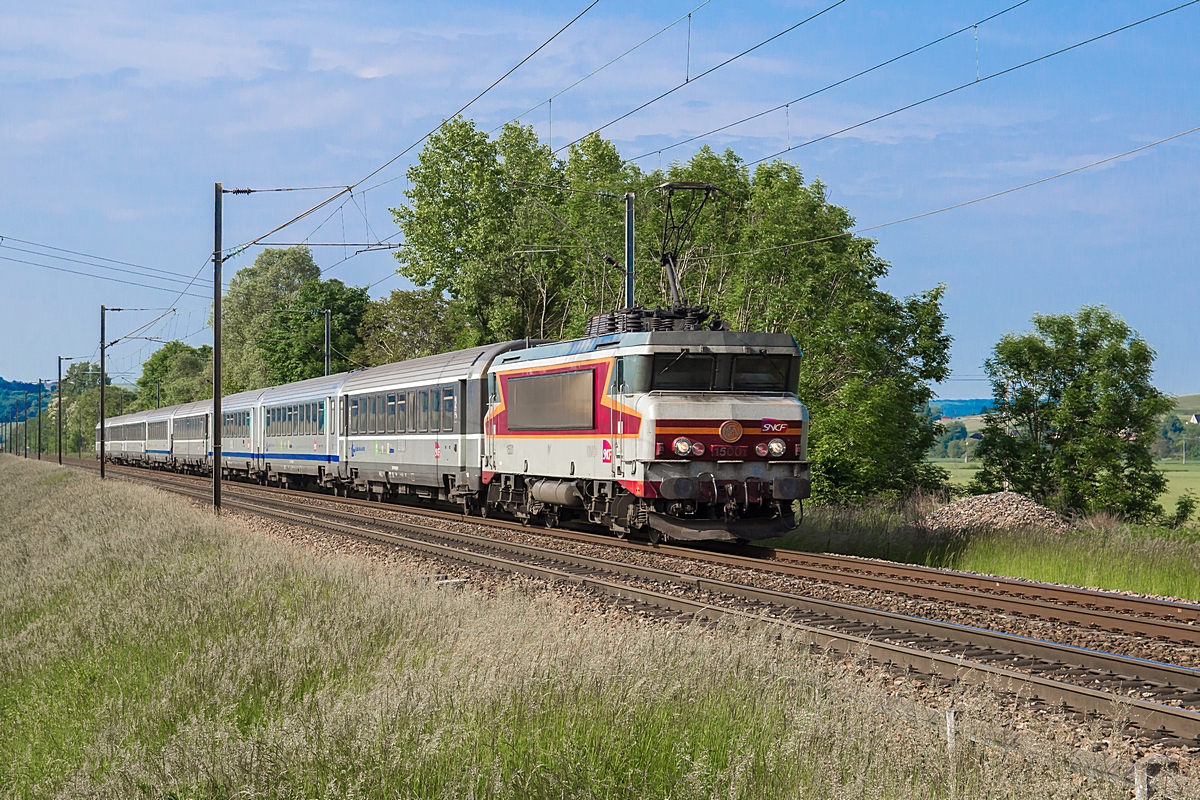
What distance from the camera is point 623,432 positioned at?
17234 millimetres

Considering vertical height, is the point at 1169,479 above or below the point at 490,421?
below

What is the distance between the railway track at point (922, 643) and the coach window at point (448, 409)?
7.28m

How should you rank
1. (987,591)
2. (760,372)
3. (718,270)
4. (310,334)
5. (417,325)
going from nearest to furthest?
(987,591) → (760,372) → (718,270) → (417,325) → (310,334)

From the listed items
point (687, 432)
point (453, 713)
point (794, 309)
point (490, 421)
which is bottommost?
point (453, 713)

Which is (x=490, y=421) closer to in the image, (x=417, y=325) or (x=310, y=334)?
(x=417, y=325)

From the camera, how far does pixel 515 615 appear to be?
9430mm

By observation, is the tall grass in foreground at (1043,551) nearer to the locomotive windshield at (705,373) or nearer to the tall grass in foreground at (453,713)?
the locomotive windshield at (705,373)

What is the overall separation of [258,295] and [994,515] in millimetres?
82591

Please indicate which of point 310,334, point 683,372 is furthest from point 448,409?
point 310,334

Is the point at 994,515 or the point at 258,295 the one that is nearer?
the point at 994,515

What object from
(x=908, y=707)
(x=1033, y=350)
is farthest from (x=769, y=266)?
(x=908, y=707)

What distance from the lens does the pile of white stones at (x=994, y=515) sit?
21047 millimetres

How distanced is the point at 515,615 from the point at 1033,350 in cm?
3025

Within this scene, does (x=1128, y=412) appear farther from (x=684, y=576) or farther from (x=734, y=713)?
(x=734, y=713)
